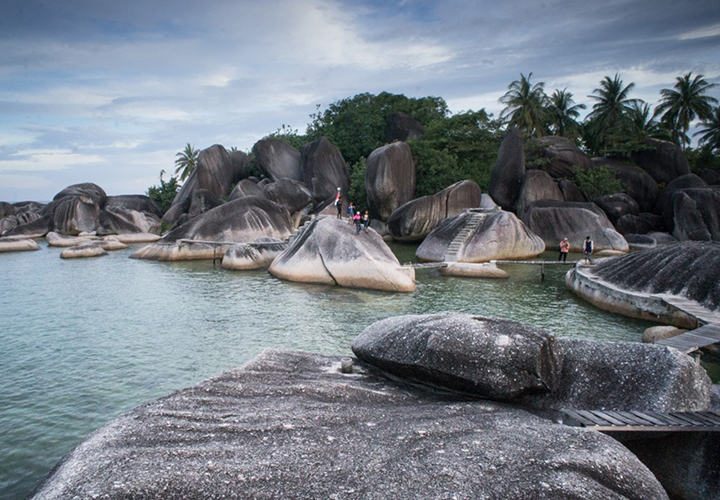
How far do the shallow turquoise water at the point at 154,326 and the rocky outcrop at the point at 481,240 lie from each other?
1.63 meters

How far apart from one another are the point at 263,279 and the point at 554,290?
34.5ft

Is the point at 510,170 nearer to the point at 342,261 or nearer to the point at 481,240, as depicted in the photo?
the point at 481,240

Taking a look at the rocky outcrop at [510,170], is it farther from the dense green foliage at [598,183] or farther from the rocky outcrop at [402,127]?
the rocky outcrop at [402,127]

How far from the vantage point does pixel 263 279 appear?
738 inches

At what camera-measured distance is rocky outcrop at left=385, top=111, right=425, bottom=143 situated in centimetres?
4022

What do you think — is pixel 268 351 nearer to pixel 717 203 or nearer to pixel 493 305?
pixel 493 305

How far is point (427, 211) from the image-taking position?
27.2 m

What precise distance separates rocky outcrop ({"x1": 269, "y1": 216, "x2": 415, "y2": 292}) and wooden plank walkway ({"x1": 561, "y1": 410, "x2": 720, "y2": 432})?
11001mm

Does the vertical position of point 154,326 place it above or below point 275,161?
below

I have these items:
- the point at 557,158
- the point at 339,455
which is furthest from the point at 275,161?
the point at 339,455

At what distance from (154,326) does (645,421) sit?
11.1 metres

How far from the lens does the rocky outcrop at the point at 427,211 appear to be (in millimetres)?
27141

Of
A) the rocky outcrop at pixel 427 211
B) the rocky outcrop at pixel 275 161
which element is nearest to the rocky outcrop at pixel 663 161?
the rocky outcrop at pixel 427 211

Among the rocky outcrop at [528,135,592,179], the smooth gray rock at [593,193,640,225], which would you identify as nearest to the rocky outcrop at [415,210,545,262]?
the smooth gray rock at [593,193,640,225]
